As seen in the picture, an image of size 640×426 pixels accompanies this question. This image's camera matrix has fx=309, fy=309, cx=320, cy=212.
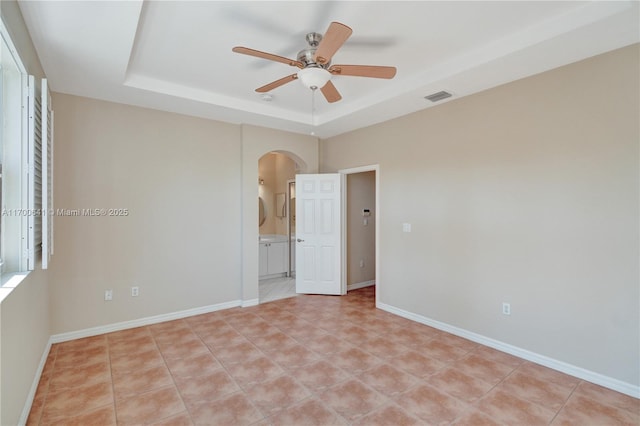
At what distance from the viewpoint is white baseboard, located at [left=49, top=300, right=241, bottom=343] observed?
11.0ft

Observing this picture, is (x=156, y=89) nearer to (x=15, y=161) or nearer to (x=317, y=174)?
(x=15, y=161)

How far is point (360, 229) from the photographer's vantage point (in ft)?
18.4

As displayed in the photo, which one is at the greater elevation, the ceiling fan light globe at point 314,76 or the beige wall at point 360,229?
the ceiling fan light globe at point 314,76

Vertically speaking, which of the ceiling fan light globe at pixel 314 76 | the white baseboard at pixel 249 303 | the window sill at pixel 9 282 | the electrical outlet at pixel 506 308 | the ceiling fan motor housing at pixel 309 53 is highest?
the ceiling fan motor housing at pixel 309 53

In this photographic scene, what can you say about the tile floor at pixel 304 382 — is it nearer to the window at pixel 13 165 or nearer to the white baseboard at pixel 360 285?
the window at pixel 13 165

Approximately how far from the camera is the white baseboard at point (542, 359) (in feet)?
7.99

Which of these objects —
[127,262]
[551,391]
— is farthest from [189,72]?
[551,391]

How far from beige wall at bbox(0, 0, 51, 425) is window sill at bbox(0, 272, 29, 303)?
0.03 m

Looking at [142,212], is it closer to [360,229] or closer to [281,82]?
[281,82]

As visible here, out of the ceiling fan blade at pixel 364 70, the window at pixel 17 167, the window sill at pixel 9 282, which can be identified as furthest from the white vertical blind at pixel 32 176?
the ceiling fan blade at pixel 364 70

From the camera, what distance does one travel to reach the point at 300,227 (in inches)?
208

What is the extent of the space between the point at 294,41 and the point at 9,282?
8.69 ft

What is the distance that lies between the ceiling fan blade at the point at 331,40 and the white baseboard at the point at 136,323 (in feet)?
11.6

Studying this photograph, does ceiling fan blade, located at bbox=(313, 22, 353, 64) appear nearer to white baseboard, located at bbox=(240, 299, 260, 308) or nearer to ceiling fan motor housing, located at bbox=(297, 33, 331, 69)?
ceiling fan motor housing, located at bbox=(297, 33, 331, 69)
